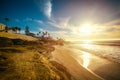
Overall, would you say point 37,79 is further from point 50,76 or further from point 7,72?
point 7,72

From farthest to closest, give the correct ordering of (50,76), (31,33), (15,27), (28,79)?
(31,33)
(15,27)
(50,76)
(28,79)

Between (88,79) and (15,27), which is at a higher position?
(15,27)

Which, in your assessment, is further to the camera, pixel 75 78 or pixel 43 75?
pixel 75 78

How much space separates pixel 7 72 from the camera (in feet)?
29.5

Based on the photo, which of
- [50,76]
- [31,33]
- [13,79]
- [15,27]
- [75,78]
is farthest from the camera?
[31,33]

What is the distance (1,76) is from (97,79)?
1221 cm

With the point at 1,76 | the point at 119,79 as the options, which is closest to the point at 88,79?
the point at 119,79

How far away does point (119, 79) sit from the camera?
13336 millimetres

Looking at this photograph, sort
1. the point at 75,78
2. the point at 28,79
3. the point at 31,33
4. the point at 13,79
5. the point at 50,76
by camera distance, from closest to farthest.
Answer: the point at 13,79 < the point at 28,79 < the point at 50,76 < the point at 75,78 < the point at 31,33

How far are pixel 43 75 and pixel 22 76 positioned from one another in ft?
7.13

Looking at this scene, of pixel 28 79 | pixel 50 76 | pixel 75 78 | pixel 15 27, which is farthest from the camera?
pixel 15 27

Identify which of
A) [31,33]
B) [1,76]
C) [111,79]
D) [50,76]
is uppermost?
[31,33]

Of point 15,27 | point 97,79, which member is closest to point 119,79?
point 97,79

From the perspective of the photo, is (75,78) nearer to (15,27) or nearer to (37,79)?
(37,79)
